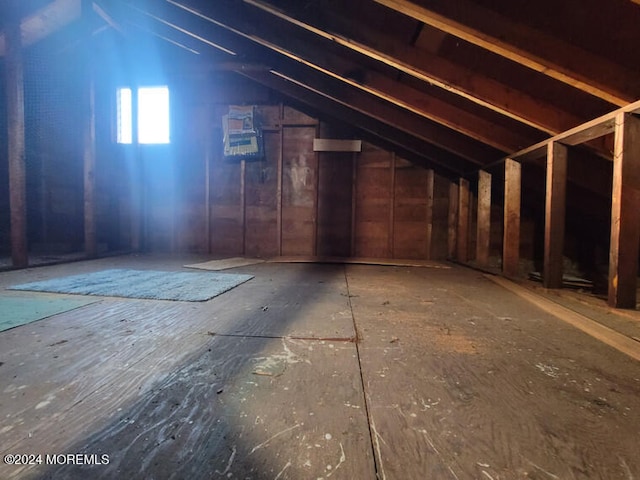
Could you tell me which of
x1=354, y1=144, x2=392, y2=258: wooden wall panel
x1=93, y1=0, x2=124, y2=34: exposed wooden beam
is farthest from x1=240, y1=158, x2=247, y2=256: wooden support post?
x1=93, y1=0, x2=124, y2=34: exposed wooden beam

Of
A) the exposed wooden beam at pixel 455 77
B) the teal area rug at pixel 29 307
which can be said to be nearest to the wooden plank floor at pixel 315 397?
the teal area rug at pixel 29 307

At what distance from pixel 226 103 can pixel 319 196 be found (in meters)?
2.18

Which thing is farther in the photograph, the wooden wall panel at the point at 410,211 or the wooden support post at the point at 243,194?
the wooden support post at the point at 243,194

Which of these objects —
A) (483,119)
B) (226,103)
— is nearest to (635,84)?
(483,119)

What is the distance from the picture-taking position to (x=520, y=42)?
1.90m

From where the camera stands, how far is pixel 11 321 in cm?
168

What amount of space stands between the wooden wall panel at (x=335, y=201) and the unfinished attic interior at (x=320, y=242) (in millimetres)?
32

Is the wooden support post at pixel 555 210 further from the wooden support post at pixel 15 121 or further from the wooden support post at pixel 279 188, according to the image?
the wooden support post at pixel 15 121

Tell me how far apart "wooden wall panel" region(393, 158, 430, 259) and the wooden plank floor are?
318 cm

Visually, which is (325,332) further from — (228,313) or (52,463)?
(52,463)

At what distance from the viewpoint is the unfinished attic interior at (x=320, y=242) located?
2.78ft

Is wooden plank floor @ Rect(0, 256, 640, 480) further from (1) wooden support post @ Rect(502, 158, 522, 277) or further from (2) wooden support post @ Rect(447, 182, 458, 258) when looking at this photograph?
(2) wooden support post @ Rect(447, 182, 458, 258)

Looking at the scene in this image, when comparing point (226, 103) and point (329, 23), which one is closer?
point (329, 23)

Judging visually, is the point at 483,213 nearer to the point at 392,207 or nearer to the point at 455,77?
the point at 392,207
